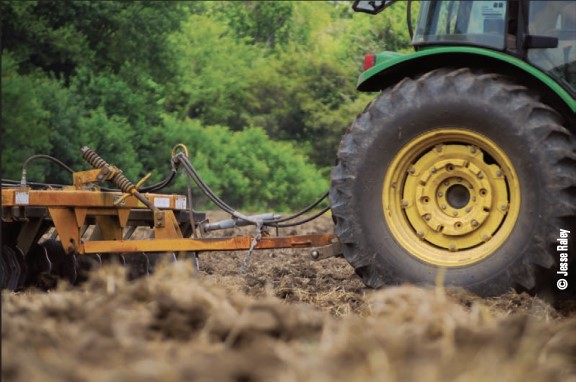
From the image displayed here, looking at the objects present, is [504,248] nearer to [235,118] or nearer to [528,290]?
[528,290]

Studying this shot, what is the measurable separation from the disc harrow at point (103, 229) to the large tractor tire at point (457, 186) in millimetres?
506

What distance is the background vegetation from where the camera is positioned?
74.3 feet

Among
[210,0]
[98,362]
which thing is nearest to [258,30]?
[210,0]

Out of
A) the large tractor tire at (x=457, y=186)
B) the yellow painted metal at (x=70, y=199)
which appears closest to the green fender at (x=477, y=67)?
the large tractor tire at (x=457, y=186)

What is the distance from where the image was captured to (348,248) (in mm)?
5867

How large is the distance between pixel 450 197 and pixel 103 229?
2277 mm

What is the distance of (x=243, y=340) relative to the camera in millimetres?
2945

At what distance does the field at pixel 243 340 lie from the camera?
2.43m

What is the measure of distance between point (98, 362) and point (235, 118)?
31.3 metres

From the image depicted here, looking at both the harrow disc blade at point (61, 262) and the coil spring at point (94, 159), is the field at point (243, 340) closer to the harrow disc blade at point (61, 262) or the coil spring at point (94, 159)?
the coil spring at point (94, 159)

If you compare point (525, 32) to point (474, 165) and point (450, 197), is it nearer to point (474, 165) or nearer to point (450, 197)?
point (474, 165)

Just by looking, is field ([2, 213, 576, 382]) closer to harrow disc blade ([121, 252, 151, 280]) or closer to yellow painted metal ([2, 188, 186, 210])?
yellow painted metal ([2, 188, 186, 210])

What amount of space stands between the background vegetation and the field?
694 inches

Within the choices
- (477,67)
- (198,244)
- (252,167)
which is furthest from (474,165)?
(252,167)
